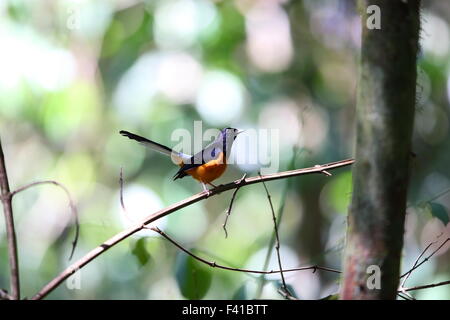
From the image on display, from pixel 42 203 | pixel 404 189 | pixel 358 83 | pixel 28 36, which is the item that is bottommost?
pixel 404 189

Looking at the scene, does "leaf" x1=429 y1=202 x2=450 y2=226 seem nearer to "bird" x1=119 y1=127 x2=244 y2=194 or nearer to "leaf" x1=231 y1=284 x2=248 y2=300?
"leaf" x1=231 y1=284 x2=248 y2=300

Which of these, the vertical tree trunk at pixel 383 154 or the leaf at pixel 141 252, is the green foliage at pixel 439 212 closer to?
the vertical tree trunk at pixel 383 154

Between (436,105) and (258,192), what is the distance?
2992mm

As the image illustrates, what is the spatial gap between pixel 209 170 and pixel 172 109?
14.3 ft

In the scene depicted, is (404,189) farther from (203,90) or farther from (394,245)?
(203,90)

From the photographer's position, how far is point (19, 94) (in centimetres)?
797

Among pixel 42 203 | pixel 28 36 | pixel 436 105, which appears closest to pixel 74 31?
pixel 28 36

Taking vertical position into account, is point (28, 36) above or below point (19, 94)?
above

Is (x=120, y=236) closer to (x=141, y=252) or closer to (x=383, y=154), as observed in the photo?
(x=383, y=154)

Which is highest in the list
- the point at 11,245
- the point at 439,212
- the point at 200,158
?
the point at 200,158

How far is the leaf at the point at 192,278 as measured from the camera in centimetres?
290

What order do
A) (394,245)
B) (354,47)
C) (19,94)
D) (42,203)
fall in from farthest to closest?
1. (42,203)
2. (354,47)
3. (19,94)
4. (394,245)

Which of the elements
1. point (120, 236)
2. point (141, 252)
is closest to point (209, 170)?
point (141, 252)

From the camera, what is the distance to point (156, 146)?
3.79 metres
